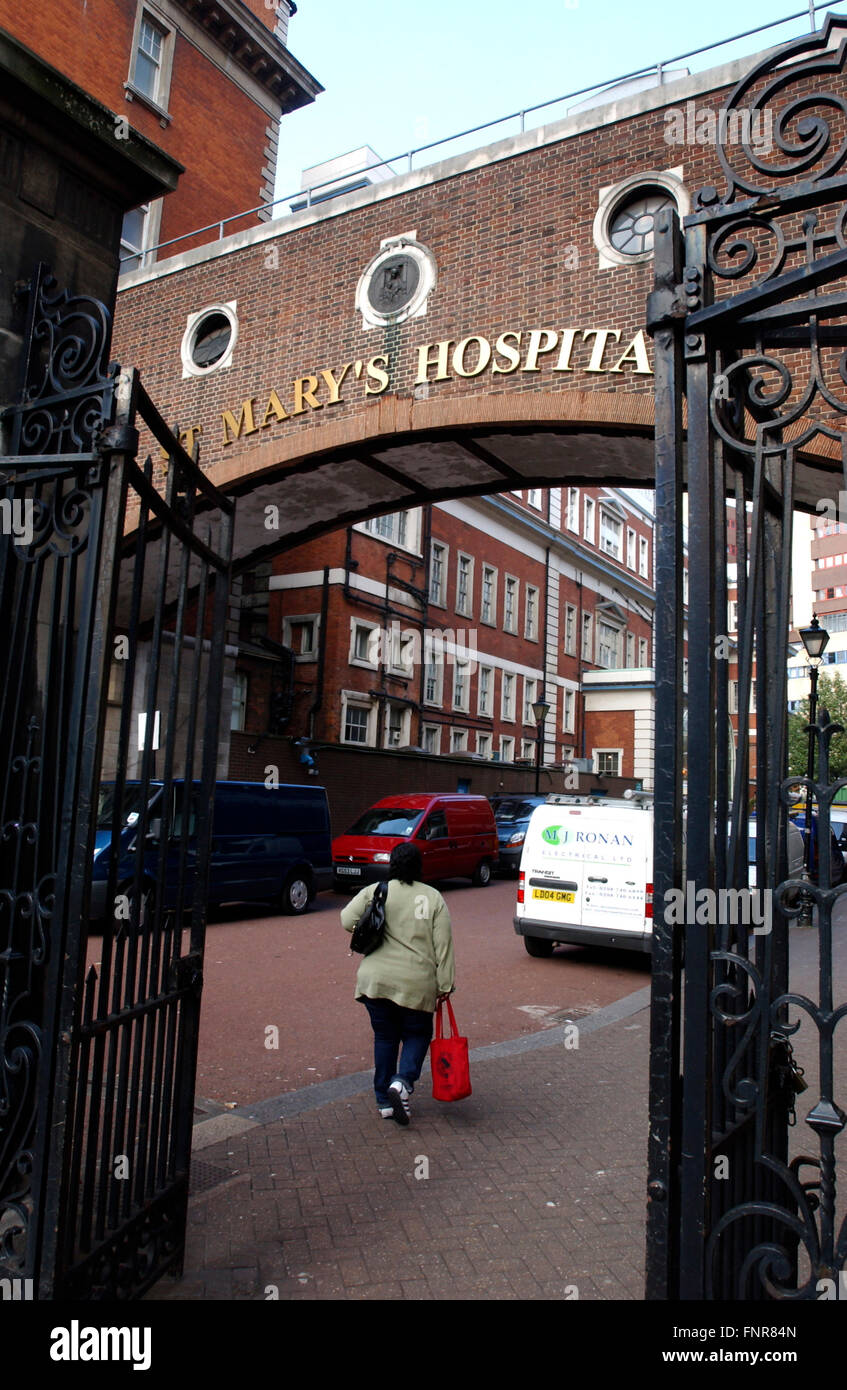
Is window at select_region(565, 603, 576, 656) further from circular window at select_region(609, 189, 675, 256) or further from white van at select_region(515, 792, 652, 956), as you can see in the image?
white van at select_region(515, 792, 652, 956)

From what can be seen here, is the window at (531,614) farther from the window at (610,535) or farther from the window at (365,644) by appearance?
the window at (365,644)

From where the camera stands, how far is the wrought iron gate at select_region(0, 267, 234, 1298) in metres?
2.99

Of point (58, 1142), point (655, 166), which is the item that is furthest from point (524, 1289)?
point (655, 166)

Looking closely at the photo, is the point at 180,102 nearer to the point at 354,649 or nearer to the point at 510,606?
the point at 354,649

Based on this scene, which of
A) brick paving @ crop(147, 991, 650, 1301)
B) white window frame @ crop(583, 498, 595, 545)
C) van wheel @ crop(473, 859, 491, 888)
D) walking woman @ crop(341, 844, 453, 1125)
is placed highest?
white window frame @ crop(583, 498, 595, 545)

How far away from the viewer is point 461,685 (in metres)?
33.1

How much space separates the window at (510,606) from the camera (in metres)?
36.0

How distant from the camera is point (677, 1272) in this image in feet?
7.90

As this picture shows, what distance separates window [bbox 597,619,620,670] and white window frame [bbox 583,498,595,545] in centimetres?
387

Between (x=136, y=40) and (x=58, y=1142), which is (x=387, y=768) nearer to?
(x=136, y=40)

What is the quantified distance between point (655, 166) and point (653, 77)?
4.42 feet

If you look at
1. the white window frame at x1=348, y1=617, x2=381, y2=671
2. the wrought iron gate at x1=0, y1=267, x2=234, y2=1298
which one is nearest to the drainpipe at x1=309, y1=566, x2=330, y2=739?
the white window frame at x1=348, y1=617, x2=381, y2=671
